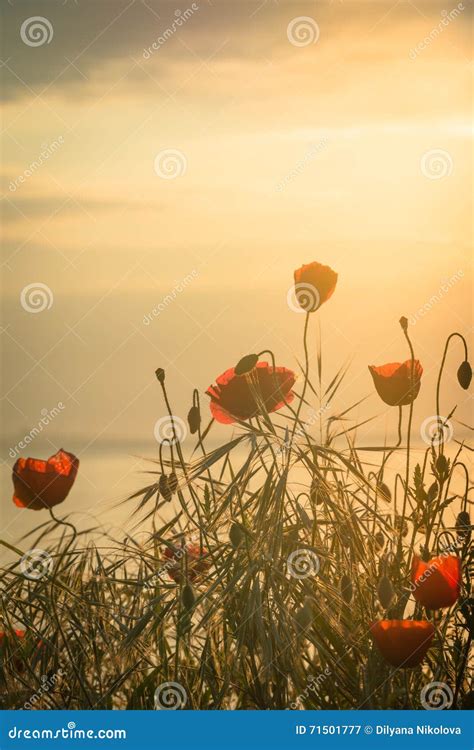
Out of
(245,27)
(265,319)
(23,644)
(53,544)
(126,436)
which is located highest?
(245,27)

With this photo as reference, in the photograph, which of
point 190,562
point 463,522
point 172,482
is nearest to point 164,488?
point 172,482

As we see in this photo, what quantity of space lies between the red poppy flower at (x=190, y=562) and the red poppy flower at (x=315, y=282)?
0.45 m

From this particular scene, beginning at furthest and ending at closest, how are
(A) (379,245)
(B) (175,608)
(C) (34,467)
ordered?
1. (A) (379,245)
2. (C) (34,467)
3. (B) (175,608)

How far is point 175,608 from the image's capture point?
1.22 metres

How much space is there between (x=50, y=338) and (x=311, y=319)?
0.49 meters

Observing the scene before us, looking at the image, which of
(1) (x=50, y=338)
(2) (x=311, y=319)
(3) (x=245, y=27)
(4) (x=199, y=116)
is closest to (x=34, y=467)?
(1) (x=50, y=338)

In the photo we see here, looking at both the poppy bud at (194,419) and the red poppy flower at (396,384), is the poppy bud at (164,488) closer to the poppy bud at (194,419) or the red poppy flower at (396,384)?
the poppy bud at (194,419)

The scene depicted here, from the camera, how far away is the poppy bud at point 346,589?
1226 mm

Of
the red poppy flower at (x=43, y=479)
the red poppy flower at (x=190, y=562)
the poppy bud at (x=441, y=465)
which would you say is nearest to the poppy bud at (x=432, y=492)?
the poppy bud at (x=441, y=465)

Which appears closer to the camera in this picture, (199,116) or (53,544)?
(53,544)

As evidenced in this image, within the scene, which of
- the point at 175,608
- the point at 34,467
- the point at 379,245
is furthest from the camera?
the point at 379,245

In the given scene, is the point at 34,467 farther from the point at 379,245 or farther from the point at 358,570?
the point at 379,245

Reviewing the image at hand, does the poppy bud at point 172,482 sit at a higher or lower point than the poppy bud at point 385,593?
lower

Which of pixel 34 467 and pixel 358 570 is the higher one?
pixel 358 570
